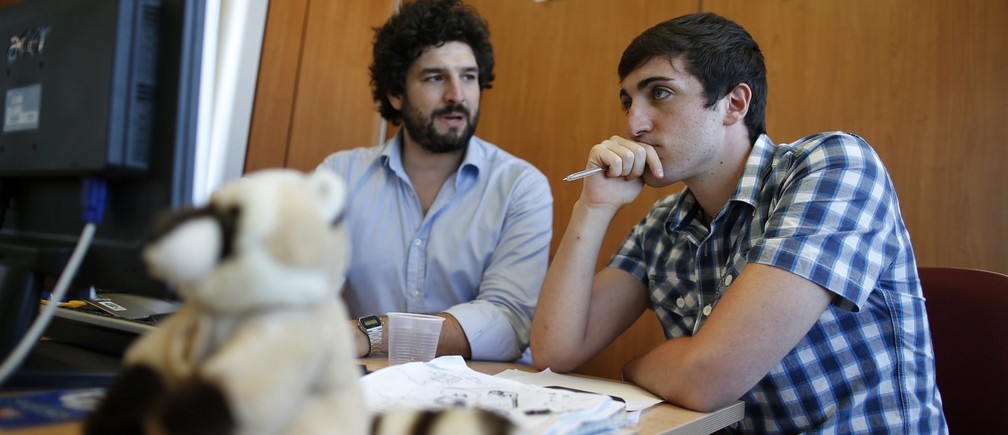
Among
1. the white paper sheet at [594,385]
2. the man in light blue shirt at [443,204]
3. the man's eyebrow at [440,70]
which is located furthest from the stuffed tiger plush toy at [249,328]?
Result: the man's eyebrow at [440,70]

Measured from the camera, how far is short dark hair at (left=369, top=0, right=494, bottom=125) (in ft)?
6.53

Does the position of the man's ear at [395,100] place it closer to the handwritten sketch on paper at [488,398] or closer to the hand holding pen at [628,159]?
the hand holding pen at [628,159]

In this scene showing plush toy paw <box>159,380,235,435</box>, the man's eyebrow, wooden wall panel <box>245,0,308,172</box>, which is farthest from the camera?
wooden wall panel <box>245,0,308,172</box>

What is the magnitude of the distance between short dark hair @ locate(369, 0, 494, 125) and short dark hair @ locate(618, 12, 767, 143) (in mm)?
753

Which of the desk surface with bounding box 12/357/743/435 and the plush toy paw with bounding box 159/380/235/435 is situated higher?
the plush toy paw with bounding box 159/380/235/435

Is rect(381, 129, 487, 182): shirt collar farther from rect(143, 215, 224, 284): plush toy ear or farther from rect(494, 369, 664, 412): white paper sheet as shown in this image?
rect(143, 215, 224, 284): plush toy ear

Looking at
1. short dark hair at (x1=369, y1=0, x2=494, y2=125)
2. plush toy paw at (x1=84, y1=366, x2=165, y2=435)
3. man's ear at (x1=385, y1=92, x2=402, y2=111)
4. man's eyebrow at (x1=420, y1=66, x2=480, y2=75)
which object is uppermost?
short dark hair at (x1=369, y1=0, x2=494, y2=125)

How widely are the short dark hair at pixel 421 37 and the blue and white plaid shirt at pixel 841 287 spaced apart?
1065mm

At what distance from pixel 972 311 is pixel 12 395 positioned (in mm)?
1381

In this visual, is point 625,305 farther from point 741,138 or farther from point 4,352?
point 4,352

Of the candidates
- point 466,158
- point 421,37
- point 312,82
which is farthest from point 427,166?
point 312,82

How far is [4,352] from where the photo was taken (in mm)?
719

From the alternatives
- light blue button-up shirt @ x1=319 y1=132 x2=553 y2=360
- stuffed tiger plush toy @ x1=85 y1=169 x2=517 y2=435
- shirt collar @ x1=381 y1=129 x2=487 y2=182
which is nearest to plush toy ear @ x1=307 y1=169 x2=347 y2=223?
stuffed tiger plush toy @ x1=85 y1=169 x2=517 y2=435

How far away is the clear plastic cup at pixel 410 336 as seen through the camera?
1048 mm
